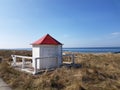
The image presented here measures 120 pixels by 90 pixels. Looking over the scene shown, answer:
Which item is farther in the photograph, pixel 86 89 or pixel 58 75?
pixel 58 75

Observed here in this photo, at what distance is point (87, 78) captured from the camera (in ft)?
28.1

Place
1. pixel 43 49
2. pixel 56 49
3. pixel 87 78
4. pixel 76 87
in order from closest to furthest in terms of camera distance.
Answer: pixel 76 87, pixel 87 78, pixel 43 49, pixel 56 49

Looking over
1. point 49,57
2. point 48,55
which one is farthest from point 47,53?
point 49,57

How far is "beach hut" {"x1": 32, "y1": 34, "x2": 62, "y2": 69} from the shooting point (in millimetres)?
11484

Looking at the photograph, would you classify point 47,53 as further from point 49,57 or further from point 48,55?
point 49,57

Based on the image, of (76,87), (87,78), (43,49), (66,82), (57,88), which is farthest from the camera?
(43,49)

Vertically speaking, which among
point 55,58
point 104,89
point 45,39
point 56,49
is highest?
point 45,39

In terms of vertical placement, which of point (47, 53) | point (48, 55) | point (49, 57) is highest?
point (47, 53)

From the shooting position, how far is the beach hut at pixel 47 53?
1148 cm

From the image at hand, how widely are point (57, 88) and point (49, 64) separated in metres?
4.93

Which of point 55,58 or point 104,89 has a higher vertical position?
point 55,58

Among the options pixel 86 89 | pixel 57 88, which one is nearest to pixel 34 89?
pixel 57 88

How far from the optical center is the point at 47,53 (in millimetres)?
11664

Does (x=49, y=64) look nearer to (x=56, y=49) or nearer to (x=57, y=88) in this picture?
(x=56, y=49)
